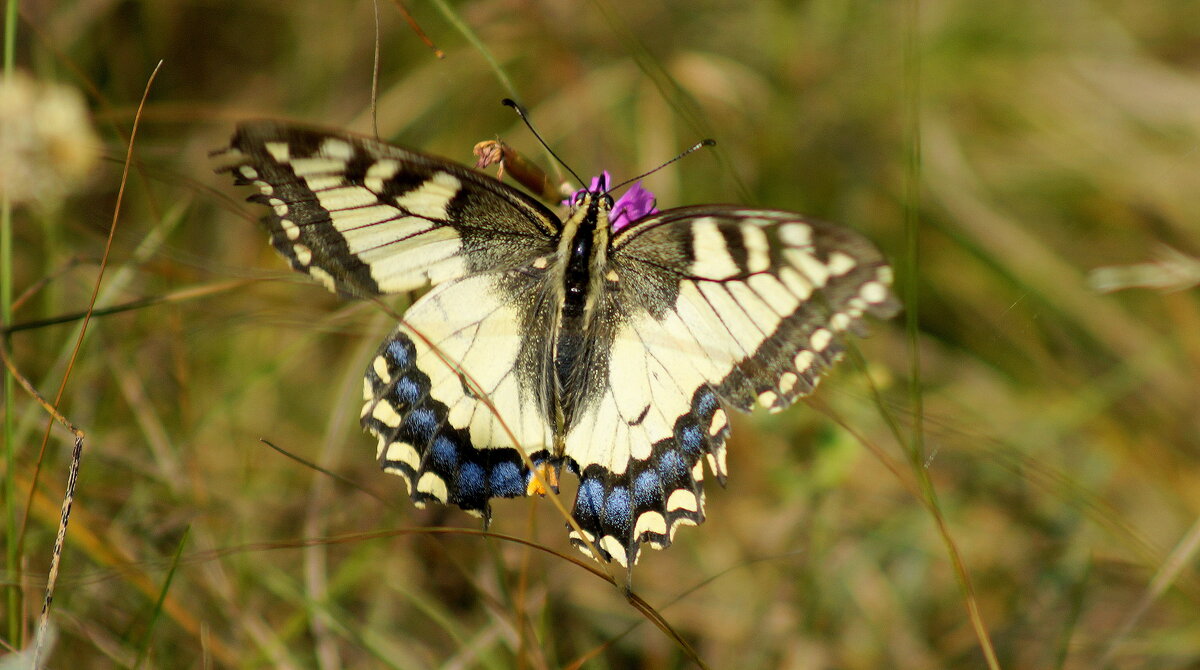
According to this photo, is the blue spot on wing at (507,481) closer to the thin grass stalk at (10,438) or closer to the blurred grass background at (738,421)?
the blurred grass background at (738,421)

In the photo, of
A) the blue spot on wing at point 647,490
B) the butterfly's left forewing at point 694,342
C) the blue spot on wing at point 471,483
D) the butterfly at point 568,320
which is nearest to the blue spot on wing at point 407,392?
the butterfly at point 568,320

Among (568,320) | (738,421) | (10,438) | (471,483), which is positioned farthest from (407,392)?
(738,421)

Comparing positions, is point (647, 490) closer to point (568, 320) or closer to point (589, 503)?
point (589, 503)

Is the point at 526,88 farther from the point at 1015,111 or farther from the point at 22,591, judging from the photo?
the point at 22,591

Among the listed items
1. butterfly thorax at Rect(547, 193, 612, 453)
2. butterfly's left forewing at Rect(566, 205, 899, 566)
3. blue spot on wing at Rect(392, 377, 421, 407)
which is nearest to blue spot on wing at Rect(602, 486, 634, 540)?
butterfly's left forewing at Rect(566, 205, 899, 566)

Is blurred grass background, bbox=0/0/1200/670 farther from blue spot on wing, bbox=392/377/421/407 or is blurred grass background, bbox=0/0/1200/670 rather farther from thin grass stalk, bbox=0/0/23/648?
blue spot on wing, bbox=392/377/421/407

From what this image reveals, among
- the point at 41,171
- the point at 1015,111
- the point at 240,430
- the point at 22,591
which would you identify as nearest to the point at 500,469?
the point at 22,591

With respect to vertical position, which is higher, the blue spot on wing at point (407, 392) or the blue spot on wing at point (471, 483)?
the blue spot on wing at point (407, 392)
